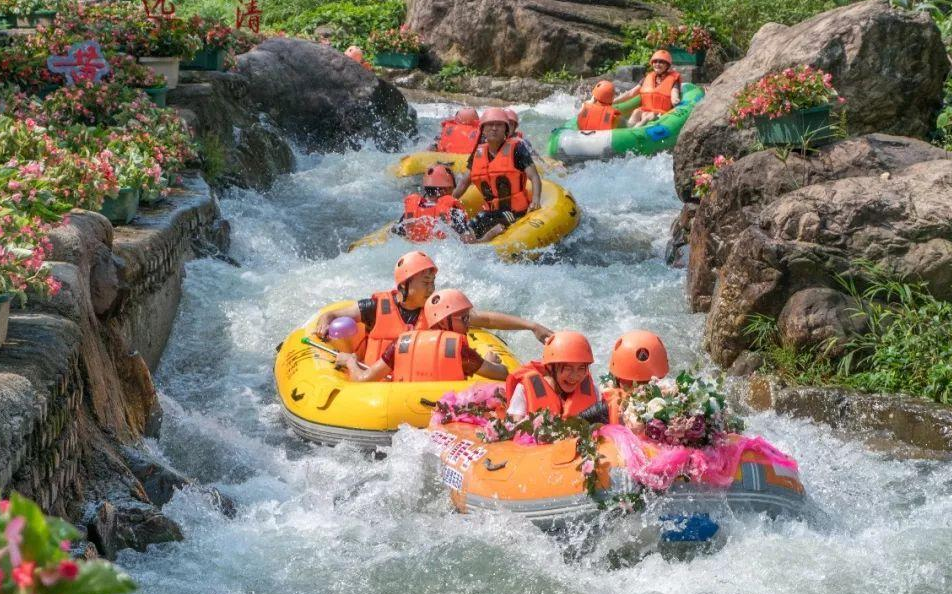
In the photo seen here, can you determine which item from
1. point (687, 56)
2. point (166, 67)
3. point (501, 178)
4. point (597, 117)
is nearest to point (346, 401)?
point (501, 178)

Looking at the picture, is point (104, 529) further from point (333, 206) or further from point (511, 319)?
point (333, 206)

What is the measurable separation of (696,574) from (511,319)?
2.73 metres

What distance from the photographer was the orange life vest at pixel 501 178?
11281 millimetres

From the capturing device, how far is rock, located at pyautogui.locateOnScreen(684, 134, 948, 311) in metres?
8.34

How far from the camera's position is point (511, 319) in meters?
7.52

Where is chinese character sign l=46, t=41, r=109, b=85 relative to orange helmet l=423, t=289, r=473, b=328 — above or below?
above

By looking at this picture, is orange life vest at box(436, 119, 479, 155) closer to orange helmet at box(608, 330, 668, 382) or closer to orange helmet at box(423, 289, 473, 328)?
orange helmet at box(423, 289, 473, 328)

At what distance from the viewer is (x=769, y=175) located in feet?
27.9

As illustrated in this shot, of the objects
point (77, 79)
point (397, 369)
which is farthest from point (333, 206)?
point (397, 369)

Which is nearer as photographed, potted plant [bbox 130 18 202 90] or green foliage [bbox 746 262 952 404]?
green foliage [bbox 746 262 952 404]

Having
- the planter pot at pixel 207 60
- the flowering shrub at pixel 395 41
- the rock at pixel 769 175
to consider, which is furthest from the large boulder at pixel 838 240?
the flowering shrub at pixel 395 41

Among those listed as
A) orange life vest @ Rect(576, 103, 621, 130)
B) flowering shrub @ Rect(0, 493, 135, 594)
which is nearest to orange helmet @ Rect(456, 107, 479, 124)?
orange life vest @ Rect(576, 103, 621, 130)

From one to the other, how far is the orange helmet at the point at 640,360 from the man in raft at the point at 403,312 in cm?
123

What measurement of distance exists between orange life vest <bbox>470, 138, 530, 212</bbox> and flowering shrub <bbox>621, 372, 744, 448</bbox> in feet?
20.0
